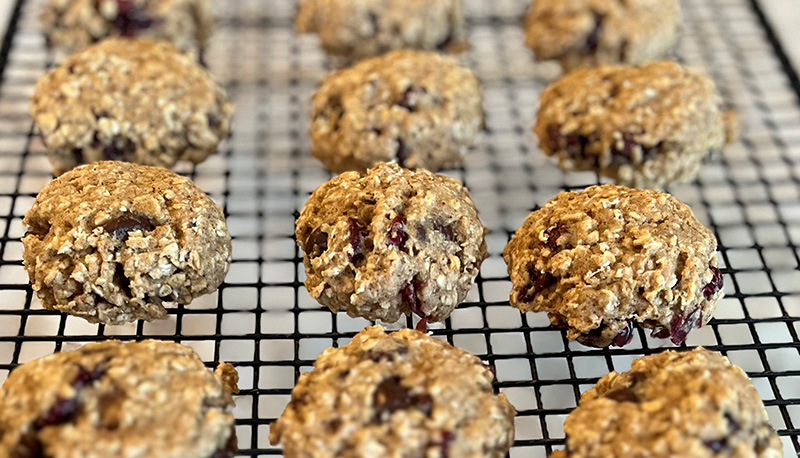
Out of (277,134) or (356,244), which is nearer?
(356,244)

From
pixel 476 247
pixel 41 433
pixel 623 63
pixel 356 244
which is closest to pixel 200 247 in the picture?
pixel 356 244

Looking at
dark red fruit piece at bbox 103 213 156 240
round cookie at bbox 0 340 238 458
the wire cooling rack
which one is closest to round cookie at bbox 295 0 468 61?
the wire cooling rack

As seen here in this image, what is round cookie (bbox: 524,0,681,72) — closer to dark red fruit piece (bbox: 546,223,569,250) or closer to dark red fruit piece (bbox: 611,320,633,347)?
dark red fruit piece (bbox: 546,223,569,250)

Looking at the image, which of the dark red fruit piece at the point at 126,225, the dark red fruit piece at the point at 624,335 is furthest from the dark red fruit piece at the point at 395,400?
the dark red fruit piece at the point at 126,225

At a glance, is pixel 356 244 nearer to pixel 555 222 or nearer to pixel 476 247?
pixel 476 247

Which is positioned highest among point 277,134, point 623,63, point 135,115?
point 135,115

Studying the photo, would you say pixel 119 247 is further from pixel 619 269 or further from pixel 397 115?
pixel 619 269
